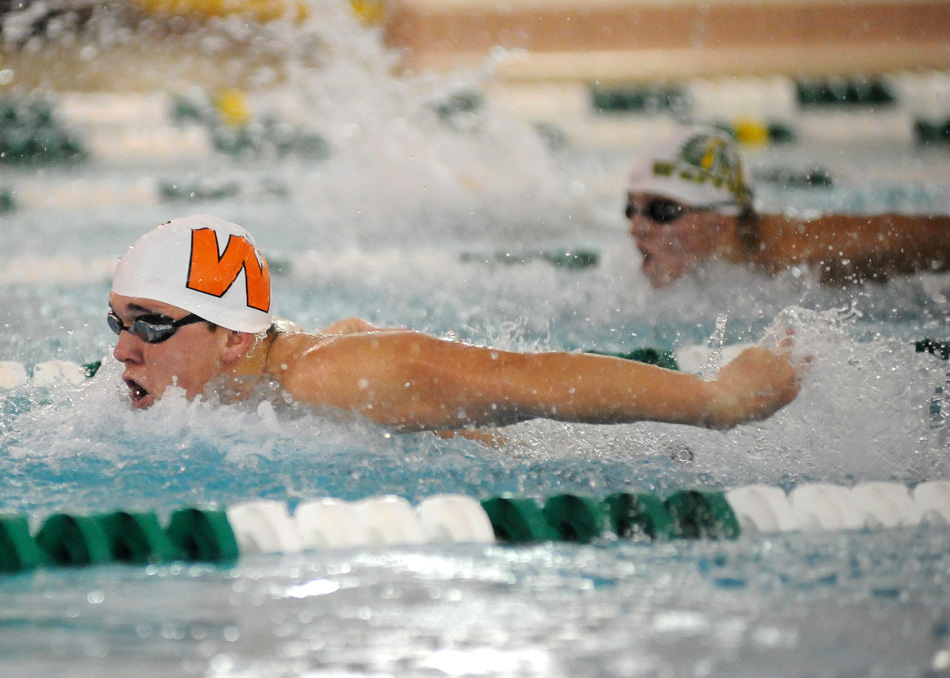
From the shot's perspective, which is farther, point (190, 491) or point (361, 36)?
point (361, 36)

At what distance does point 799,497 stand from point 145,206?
5.35 meters

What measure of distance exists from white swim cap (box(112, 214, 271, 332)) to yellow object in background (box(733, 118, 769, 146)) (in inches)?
207

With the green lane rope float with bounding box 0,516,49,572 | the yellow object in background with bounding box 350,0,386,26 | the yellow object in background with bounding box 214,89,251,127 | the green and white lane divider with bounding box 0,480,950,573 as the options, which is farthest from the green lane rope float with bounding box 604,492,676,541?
the yellow object in background with bounding box 350,0,386,26

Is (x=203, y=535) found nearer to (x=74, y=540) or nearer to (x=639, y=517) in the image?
(x=74, y=540)

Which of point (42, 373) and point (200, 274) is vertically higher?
point (200, 274)

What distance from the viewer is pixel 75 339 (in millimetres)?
4074

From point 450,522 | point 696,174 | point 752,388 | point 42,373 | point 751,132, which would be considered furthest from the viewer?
point 751,132

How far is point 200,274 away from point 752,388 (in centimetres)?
115

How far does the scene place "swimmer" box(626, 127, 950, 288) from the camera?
3.84 m

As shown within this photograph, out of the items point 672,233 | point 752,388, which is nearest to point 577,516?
point 752,388

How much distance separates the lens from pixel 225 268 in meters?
2.38

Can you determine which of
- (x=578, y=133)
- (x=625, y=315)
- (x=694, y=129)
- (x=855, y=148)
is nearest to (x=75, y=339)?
(x=625, y=315)

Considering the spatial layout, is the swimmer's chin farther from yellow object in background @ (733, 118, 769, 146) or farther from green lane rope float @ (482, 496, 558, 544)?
yellow object in background @ (733, 118, 769, 146)

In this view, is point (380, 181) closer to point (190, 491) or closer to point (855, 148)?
point (855, 148)
